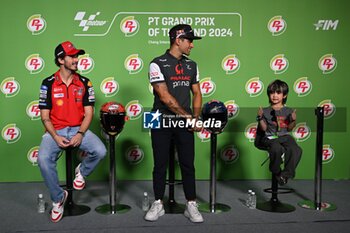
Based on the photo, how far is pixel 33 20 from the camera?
4.50 metres

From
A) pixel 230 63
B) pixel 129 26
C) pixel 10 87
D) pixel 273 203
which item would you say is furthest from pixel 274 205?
pixel 10 87

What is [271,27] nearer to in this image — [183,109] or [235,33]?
[235,33]

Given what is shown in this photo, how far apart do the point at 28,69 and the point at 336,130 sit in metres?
3.55

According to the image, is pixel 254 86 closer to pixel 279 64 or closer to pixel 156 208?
pixel 279 64

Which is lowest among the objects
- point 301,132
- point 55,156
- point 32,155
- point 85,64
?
point 32,155

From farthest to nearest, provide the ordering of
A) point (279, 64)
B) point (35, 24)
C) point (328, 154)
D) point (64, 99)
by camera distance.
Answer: point (328, 154), point (279, 64), point (35, 24), point (64, 99)

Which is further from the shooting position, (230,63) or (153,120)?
(230,63)

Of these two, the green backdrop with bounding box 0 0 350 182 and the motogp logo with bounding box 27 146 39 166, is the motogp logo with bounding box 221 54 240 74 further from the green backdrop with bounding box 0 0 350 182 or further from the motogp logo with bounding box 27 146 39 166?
the motogp logo with bounding box 27 146 39 166

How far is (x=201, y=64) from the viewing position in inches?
183

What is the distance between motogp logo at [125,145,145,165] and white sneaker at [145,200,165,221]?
4.19 ft

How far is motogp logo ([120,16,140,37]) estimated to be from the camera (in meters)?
4.58

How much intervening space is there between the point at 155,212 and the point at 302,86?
238cm

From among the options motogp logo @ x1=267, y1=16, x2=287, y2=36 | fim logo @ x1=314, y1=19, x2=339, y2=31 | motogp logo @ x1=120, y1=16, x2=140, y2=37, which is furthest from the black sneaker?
motogp logo @ x1=120, y1=16, x2=140, y2=37

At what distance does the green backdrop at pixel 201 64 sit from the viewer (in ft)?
14.9
